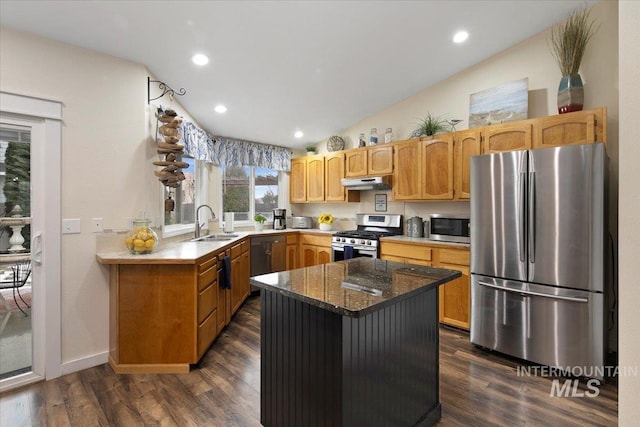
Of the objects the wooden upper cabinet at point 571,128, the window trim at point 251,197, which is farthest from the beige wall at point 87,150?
the wooden upper cabinet at point 571,128

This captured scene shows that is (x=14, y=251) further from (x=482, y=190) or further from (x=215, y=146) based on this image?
(x=482, y=190)

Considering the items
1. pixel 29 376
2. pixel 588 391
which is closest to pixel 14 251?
pixel 29 376

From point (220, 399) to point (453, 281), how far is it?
2515mm

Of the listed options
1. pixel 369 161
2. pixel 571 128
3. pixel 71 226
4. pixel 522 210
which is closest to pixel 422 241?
pixel 522 210

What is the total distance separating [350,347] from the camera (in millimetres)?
1433

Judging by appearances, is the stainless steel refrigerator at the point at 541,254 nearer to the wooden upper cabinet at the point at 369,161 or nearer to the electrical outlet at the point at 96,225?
the wooden upper cabinet at the point at 369,161

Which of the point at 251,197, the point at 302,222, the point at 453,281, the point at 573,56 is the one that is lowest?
the point at 453,281

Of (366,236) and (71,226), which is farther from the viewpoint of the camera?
(366,236)

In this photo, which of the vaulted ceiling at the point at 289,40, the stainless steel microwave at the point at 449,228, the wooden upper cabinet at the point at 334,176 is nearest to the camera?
the vaulted ceiling at the point at 289,40

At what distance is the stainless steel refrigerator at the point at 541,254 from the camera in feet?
7.78

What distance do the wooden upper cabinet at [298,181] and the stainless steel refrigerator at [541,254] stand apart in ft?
10.0

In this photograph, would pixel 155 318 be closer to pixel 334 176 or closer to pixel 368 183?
pixel 368 183

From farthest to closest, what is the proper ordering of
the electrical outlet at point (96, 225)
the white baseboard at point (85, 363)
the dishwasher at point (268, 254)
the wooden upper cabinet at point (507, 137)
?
1. the dishwasher at point (268, 254)
2. the wooden upper cabinet at point (507, 137)
3. the electrical outlet at point (96, 225)
4. the white baseboard at point (85, 363)

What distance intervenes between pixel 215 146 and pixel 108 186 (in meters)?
2.25
